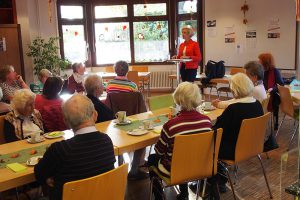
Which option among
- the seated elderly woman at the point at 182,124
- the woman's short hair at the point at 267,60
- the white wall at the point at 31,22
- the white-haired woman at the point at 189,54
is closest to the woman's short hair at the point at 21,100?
the seated elderly woman at the point at 182,124

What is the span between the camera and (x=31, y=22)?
8.00 metres

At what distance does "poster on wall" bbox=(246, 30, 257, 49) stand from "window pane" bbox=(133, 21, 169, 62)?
240cm

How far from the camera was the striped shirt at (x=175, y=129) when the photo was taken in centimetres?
248

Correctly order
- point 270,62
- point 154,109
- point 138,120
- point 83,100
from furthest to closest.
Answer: point 270,62 < point 154,109 < point 138,120 < point 83,100

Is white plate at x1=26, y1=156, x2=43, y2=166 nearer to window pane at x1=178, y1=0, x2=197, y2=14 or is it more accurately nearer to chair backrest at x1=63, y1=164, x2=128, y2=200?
chair backrest at x1=63, y1=164, x2=128, y2=200

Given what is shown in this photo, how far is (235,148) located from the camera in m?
2.86

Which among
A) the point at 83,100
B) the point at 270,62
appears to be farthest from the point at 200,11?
the point at 83,100

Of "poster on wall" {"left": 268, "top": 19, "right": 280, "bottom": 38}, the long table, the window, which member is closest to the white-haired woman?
"poster on wall" {"left": 268, "top": 19, "right": 280, "bottom": 38}

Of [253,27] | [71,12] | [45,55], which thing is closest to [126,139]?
[45,55]

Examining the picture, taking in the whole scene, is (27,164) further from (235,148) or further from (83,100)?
(235,148)

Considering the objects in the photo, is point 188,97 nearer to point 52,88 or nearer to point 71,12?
point 52,88

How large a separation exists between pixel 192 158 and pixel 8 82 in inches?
128

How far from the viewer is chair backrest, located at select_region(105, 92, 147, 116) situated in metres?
3.96

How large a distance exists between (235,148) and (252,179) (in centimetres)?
98
